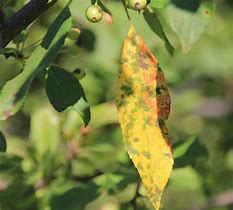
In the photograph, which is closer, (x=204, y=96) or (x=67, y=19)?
(x=67, y=19)

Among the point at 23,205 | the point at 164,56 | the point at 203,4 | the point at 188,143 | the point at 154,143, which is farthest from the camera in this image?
the point at 164,56

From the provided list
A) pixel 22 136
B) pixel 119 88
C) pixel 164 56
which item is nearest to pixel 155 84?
pixel 119 88

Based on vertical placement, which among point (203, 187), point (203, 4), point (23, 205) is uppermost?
point (203, 4)

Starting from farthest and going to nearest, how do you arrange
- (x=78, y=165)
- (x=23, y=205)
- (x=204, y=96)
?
1. (x=204, y=96)
2. (x=78, y=165)
3. (x=23, y=205)

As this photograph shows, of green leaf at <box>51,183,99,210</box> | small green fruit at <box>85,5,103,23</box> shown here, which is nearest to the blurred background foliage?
green leaf at <box>51,183,99,210</box>

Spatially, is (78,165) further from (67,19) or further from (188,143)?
(67,19)

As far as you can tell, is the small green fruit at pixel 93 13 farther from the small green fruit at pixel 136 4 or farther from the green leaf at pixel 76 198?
the green leaf at pixel 76 198

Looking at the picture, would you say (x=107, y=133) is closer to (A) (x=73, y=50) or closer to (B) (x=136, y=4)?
(A) (x=73, y=50)

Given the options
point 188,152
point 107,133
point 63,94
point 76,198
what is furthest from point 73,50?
point 107,133
